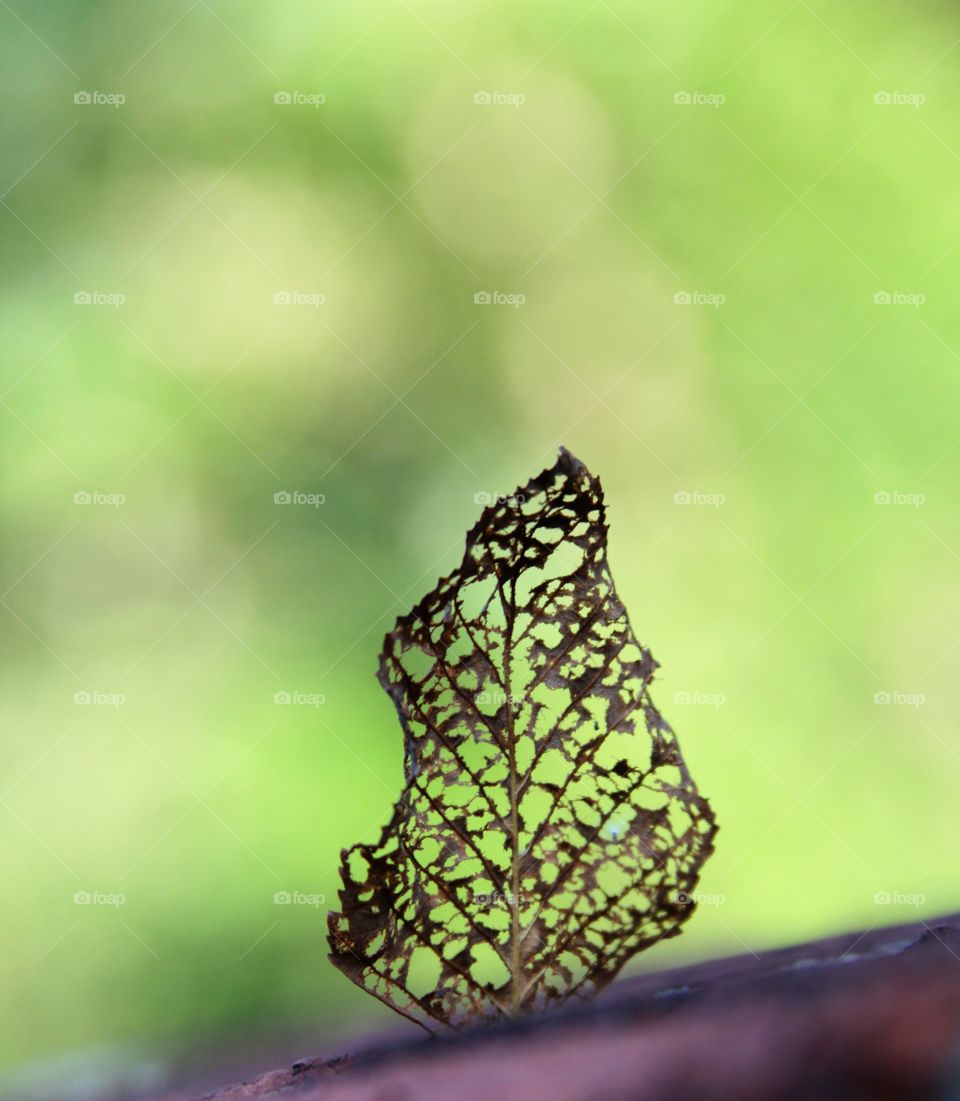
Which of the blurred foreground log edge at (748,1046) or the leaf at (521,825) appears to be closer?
the blurred foreground log edge at (748,1046)

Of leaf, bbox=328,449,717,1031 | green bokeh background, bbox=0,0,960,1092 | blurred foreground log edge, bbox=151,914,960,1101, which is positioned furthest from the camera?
green bokeh background, bbox=0,0,960,1092

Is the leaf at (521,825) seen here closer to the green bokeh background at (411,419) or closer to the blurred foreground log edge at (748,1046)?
the blurred foreground log edge at (748,1046)

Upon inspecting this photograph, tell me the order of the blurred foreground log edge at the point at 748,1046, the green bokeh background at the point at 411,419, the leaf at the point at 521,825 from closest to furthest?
the blurred foreground log edge at the point at 748,1046, the leaf at the point at 521,825, the green bokeh background at the point at 411,419

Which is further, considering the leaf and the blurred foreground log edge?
the leaf

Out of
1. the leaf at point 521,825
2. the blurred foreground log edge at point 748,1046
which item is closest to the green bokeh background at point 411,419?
the leaf at point 521,825

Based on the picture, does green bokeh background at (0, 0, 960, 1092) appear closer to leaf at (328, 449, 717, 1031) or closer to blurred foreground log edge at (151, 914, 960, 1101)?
leaf at (328, 449, 717, 1031)

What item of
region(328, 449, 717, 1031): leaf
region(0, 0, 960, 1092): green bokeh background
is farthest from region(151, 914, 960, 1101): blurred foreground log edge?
region(0, 0, 960, 1092): green bokeh background

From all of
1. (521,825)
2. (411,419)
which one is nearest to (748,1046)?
(521,825)

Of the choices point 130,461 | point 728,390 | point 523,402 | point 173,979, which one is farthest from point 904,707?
point 130,461
